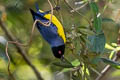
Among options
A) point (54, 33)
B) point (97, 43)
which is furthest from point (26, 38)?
point (97, 43)

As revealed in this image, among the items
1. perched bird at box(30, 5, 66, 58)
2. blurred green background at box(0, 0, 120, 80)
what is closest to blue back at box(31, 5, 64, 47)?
perched bird at box(30, 5, 66, 58)

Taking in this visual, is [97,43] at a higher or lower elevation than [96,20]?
lower

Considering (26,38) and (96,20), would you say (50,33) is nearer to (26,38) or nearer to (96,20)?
(96,20)

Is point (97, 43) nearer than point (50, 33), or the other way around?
point (97, 43)

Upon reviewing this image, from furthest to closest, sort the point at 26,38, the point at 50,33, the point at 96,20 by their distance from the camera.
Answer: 1. the point at 26,38
2. the point at 50,33
3. the point at 96,20

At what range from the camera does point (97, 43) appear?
6.04 feet

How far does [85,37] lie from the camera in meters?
1.85

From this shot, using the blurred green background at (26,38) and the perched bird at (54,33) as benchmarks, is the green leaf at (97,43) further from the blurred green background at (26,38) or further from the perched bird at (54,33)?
the blurred green background at (26,38)

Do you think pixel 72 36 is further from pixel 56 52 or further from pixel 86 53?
pixel 56 52

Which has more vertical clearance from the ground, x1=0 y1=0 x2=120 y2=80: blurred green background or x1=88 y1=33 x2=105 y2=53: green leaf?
x1=88 y1=33 x2=105 y2=53: green leaf

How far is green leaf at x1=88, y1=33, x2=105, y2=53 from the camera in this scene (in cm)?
182

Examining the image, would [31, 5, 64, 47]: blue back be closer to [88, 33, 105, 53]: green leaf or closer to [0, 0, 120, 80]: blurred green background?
[88, 33, 105, 53]: green leaf

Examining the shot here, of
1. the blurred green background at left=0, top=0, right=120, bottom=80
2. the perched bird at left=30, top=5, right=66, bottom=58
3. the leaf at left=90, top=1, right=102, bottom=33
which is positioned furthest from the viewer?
the blurred green background at left=0, top=0, right=120, bottom=80

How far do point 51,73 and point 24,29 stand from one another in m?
0.45
